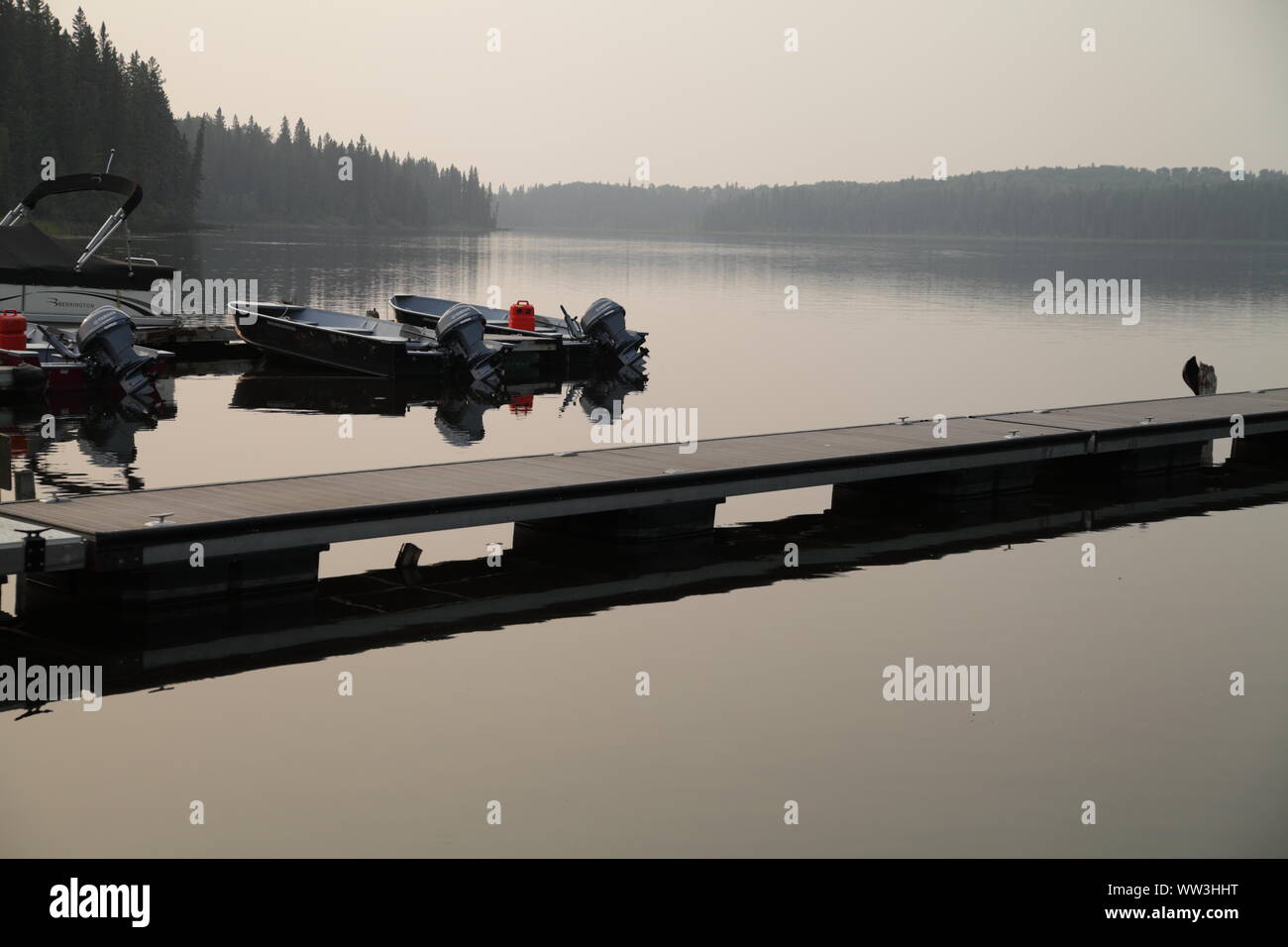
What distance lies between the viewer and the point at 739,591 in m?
12.9

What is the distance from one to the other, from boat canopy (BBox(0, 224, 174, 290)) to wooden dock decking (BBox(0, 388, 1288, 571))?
55.3ft

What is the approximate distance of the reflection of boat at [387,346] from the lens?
28.5m

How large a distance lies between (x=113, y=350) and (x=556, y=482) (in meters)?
13.1

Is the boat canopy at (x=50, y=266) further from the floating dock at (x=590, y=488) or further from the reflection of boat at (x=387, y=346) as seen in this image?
the floating dock at (x=590, y=488)

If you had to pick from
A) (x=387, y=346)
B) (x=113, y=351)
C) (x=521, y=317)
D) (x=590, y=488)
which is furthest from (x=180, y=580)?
(x=521, y=317)

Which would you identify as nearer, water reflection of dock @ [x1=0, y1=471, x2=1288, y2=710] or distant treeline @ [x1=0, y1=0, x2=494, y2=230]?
water reflection of dock @ [x1=0, y1=471, x2=1288, y2=710]

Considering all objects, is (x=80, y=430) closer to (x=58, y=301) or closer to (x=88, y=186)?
(x=58, y=301)

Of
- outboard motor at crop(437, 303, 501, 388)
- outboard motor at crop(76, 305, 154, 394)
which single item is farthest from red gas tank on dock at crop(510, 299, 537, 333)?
outboard motor at crop(76, 305, 154, 394)

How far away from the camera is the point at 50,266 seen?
1120 inches

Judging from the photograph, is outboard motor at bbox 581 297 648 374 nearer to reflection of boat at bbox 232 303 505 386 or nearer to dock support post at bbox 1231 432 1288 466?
reflection of boat at bbox 232 303 505 386

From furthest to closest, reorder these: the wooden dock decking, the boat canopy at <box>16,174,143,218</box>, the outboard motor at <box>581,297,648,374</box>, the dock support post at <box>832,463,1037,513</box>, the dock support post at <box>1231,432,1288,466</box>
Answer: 1. the outboard motor at <box>581,297,648,374</box>
2. the boat canopy at <box>16,174,143,218</box>
3. the dock support post at <box>1231,432,1288,466</box>
4. the dock support post at <box>832,463,1037,513</box>
5. the wooden dock decking

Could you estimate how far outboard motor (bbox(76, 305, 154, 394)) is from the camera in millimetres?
23859
